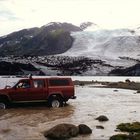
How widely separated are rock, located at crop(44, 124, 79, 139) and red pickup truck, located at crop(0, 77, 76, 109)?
13114 millimetres

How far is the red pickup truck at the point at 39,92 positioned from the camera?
117 ft

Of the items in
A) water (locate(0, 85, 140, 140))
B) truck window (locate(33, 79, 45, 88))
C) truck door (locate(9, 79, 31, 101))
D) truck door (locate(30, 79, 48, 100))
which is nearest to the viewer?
water (locate(0, 85, 140, 140))

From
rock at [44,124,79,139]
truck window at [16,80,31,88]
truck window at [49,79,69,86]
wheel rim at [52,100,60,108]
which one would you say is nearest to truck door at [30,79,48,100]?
truck window at [16,80,31,88]

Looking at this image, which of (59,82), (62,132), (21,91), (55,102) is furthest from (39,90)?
(62,132)

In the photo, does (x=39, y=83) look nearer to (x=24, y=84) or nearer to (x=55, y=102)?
(x=24, y=84)

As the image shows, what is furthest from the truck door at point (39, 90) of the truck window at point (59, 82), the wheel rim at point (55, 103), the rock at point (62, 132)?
the rock at point (62, 132)

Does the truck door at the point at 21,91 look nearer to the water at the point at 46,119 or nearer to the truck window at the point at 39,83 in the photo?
the truck window at the point at 39,83

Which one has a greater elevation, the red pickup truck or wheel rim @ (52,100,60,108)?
the red pickup truck

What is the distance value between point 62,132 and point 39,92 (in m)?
14.5

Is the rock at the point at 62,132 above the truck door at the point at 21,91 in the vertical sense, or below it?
below

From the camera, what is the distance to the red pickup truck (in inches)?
1407

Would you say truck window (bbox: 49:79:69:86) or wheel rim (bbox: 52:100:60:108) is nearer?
truck window (bbox: 49:79:69:86)

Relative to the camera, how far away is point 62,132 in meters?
22.3

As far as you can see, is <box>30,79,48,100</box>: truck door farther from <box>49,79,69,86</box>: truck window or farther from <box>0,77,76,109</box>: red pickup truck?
<box>49,79,69,86</box>: truck window
